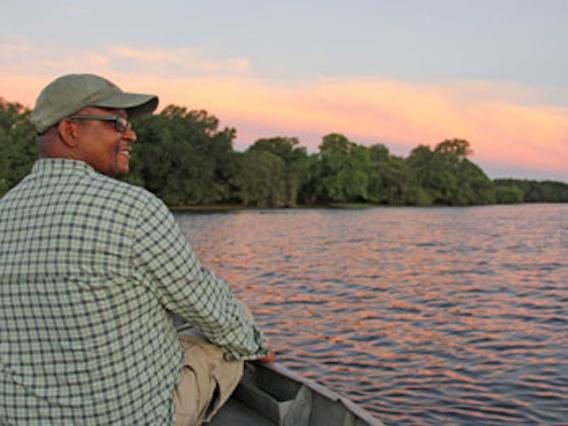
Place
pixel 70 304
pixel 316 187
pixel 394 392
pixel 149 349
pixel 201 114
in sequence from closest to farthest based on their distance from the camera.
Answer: pixel 70 304 → pixel 149 349 → pixel 394 392 → pixel 201 114 → pixel 316 187

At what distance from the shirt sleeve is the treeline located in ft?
173

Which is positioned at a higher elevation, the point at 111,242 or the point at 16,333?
the point at 111,242

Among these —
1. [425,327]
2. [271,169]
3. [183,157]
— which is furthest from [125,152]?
[271,169]

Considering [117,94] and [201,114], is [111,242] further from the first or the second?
[201,114]

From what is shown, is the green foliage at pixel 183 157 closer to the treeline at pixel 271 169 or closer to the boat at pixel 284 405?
the treeline at pixel 271 169

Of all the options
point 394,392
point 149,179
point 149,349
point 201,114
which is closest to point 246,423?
point 149,349

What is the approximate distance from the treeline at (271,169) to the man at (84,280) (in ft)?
173

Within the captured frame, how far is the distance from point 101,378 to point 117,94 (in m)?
1.14

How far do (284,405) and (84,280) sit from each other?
1.88m

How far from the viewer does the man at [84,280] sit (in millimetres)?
2238

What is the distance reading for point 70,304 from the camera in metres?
2.24

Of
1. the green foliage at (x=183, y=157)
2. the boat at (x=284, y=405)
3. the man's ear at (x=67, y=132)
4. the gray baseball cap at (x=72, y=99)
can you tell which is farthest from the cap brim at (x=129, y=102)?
the green foliage at (x=183, y=157)

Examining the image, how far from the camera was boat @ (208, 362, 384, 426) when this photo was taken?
354cm

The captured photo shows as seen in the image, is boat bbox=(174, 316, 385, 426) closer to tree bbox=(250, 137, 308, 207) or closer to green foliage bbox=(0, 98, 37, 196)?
green foliage bbox=(0, 98, 37, 196)
